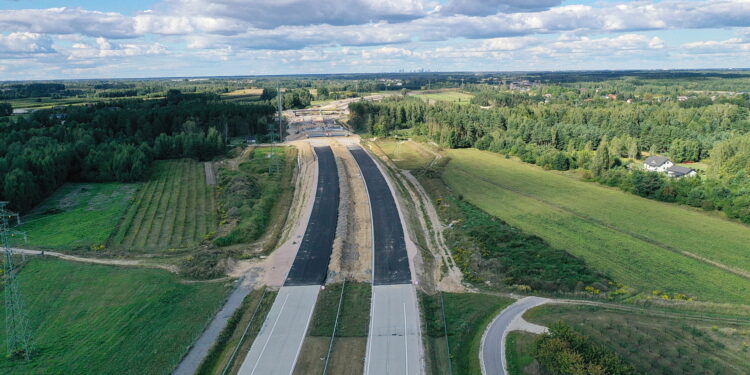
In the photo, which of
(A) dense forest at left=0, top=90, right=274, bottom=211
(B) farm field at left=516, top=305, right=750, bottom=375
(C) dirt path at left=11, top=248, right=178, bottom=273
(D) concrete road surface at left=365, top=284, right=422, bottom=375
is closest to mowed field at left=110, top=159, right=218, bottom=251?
(C) dirt path at left=11, top=248, right=178, bottom=273

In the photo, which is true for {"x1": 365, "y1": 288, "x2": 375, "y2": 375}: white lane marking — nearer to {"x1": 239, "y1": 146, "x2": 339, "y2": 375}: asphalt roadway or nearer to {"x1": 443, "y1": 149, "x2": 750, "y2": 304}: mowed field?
{"x1": 239, "y1": 146, "x2": 339, "y2": 375}: asphalt roadway

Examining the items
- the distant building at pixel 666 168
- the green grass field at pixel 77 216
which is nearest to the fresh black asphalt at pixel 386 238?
the green grass field at pixel 77 216

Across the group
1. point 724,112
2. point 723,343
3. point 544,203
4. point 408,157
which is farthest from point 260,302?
point 724,112

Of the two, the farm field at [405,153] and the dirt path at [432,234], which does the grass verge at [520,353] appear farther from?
the farm field at [405,153]

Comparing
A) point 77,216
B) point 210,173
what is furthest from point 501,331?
point 210,173

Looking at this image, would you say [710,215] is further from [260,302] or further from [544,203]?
[260,302]

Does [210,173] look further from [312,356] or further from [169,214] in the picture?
[312,356]
